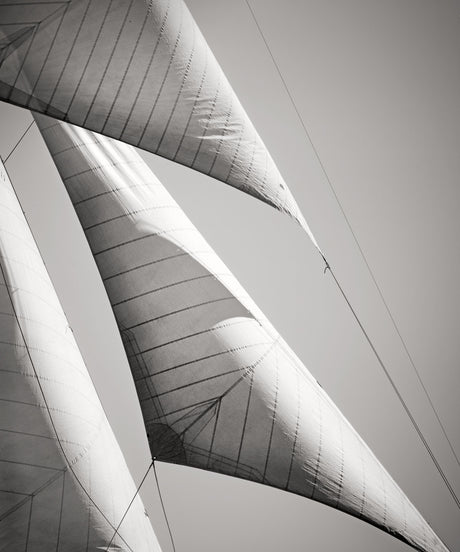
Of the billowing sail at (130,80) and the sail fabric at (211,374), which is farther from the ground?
the billowing sail at (130,80)

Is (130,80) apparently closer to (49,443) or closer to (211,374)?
(211,374)

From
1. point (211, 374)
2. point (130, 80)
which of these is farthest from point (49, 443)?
point (130, 80)

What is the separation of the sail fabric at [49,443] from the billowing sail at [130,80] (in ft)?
5.08

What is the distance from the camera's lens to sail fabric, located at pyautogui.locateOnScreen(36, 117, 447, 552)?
413cm

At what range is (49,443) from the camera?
4.61 metres

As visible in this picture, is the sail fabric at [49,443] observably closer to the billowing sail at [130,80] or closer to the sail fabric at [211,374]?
the sail fabric at [211,374]

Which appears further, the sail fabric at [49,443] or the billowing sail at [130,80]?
the sail fabric at [49,443]

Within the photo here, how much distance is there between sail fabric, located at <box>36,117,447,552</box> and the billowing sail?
588mm

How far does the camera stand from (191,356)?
4.21 metres

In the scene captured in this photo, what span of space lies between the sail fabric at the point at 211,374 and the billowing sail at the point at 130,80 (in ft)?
1.93

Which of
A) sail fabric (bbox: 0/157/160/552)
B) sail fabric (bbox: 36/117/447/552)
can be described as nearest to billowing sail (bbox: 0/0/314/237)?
sail fabric (bbox: 36/117/447/552)

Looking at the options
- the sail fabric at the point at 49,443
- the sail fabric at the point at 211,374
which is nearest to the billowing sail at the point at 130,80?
the sail fabric at the point at 211,374

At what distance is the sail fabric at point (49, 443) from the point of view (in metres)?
4.44

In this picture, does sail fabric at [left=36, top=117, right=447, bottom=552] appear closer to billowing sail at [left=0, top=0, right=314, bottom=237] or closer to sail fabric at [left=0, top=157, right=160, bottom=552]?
billowing sail at [left=0, top=0, right=314, bottom=237]
